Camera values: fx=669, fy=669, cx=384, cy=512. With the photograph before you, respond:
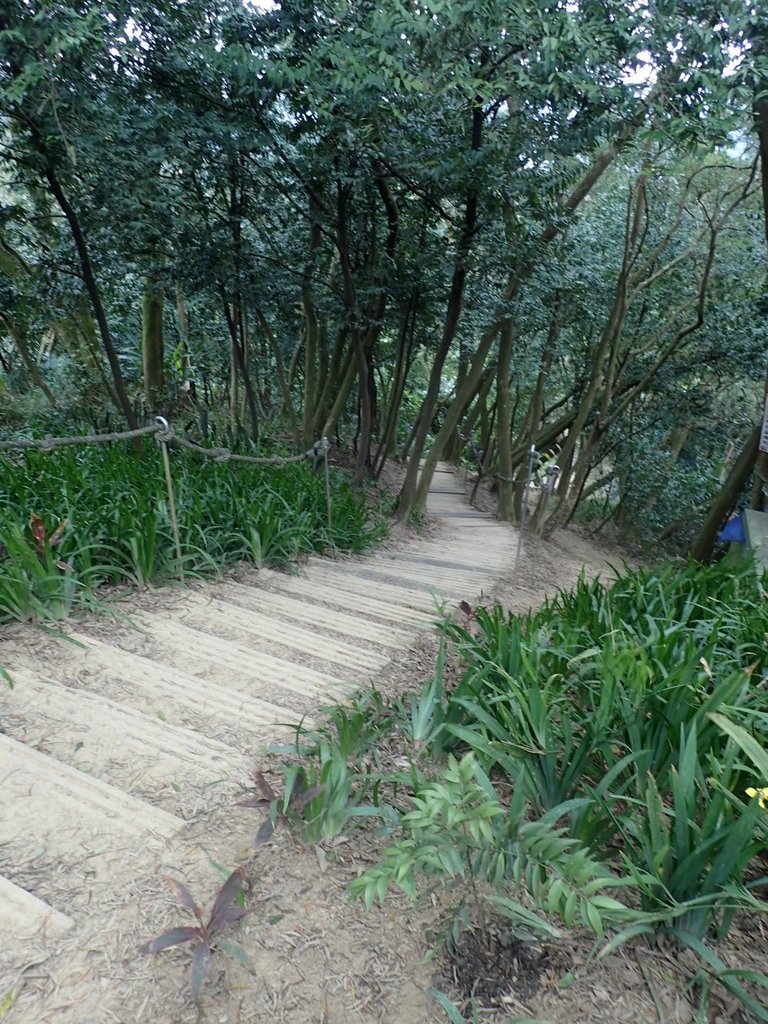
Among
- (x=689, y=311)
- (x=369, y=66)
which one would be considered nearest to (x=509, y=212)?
(x=369, y=66)

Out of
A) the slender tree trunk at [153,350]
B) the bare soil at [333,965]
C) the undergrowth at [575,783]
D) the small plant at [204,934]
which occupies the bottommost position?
the bare soil at [333,965]

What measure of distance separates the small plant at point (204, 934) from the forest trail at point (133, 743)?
0.34 ft

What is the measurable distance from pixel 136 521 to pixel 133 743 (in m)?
1.68

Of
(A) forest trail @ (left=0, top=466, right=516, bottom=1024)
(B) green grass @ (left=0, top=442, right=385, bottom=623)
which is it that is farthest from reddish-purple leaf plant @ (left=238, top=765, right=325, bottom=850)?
(B) green grass @ (left=0, top=442, right=385, bottom=623)

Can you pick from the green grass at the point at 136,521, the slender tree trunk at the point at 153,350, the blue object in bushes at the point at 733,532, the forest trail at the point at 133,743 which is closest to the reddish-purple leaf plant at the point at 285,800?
the forest trail at the point at 133,743

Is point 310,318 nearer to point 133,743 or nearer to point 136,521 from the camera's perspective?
point 136,521

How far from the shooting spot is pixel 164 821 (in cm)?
174

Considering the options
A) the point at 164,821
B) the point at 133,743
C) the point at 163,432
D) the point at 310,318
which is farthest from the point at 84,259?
the point at 164,821

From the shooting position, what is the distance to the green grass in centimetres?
295

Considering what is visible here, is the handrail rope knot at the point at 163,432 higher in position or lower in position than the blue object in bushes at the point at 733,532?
higher

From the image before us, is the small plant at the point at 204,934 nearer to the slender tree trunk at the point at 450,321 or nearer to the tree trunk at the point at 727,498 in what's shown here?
the slender tree trunk at the point at 450,321

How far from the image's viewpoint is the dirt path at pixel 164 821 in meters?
1.34

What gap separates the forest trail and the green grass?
0.20m

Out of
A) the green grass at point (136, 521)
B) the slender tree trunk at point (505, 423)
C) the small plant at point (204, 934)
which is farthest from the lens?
the slender tree trunk at point (505, 423)
